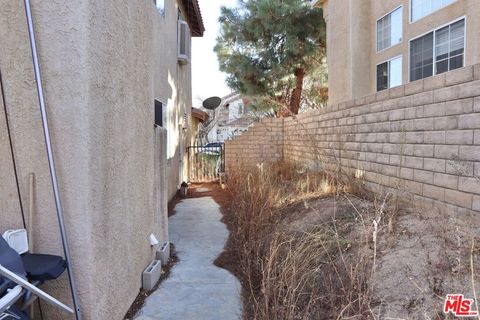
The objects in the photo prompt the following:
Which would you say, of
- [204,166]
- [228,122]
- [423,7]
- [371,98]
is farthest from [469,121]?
[228,122]

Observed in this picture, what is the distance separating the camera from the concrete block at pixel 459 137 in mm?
3891

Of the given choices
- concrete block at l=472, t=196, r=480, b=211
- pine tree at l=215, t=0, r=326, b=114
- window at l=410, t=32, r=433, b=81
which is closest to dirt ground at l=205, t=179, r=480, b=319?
concrete block at l=472, t=196, r=480, b=211

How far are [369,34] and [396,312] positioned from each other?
387 inches

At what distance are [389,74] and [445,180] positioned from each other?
21.7 ft

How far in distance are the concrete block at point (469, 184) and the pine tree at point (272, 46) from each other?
34.8 ft

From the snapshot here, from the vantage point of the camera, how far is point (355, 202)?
571 cm

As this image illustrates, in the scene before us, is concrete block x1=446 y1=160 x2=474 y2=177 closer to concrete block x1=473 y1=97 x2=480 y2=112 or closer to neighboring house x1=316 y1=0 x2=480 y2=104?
concrete block x1=473 y1=97 x2=480 y2=112

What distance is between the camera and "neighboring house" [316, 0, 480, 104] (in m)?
7.61

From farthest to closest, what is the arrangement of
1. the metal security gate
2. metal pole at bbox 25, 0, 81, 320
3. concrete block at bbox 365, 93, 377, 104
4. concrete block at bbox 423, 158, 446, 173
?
the metal security gate
concrete block at bbox 365, 93, 377, 104
concrete block at bbox 423, 158, 446, 173
metal pole at bbox 25, 0, 81, 320

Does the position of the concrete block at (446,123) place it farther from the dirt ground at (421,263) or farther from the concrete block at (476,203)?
the dirt ground at (421,263)

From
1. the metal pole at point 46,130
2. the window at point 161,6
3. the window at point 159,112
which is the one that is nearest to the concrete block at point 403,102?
the window at point 159,112

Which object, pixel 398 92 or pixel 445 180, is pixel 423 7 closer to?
pixel 398 92

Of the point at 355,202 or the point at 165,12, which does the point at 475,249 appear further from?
the point at 165,12

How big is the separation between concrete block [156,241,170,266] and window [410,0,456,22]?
7523 mm
